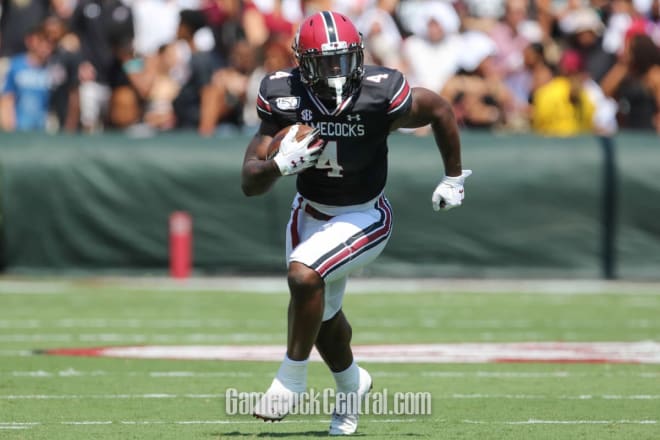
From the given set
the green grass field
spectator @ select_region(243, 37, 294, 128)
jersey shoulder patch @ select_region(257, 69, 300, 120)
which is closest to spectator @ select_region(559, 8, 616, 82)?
spectator @ select_region(243, 37, 294, 128)

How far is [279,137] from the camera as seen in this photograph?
20.1ft

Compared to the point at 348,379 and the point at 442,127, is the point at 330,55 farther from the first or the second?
the point at 348,379

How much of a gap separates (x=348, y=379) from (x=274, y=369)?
7.53 ft

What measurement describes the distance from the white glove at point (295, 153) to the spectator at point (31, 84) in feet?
37.0

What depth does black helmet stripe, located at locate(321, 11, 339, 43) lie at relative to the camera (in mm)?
6281

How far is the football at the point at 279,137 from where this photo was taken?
6.04 meters

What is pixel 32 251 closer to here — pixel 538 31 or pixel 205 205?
pixel 205 205

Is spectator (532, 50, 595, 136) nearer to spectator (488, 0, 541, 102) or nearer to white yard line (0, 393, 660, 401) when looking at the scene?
spectator (488, 0, 541, 102)

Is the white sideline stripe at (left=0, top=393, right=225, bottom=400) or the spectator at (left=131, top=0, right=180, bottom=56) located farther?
the spectator at (left=131, top=0, right=180, bottom=56)

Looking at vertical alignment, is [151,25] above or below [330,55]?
below

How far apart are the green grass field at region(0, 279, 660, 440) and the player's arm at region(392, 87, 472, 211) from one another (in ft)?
3.53

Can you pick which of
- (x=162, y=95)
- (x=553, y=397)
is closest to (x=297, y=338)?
(x=553, y=397)

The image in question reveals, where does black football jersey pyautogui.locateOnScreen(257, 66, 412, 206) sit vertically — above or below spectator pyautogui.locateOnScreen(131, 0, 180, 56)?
above

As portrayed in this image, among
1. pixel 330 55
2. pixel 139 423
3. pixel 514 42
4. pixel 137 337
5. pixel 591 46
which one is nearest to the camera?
pixel 330 55
